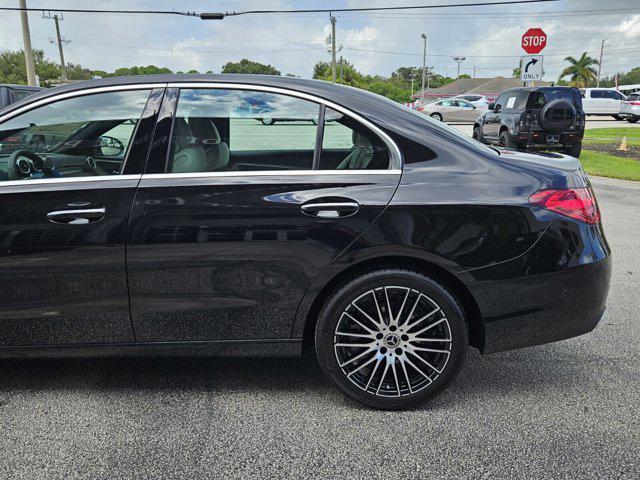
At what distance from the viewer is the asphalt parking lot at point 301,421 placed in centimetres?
251

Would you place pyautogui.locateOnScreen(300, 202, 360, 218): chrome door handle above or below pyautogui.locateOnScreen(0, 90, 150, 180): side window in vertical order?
below

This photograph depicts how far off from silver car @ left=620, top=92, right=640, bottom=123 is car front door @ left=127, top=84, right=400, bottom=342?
123 feet

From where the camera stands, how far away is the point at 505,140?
1500 cm

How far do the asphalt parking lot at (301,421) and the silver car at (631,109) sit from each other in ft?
119

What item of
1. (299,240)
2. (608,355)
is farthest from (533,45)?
(299,240)

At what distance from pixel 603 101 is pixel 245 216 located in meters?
38.8

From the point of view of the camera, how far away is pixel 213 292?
283cm

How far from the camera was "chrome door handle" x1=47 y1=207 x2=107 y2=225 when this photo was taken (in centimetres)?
276

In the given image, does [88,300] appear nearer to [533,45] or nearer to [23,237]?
[23,237]

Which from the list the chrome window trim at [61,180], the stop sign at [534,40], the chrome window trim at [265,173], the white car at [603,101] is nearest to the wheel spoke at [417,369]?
the chrome window trim at [265,173]

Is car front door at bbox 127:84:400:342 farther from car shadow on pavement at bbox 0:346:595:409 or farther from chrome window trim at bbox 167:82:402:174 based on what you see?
car shadow on pavement at bbox 0:346:595:409

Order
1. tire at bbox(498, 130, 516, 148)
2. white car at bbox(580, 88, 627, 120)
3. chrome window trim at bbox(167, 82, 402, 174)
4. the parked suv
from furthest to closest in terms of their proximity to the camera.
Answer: white car at bbox(580, 88, 627, 120), tire at bbox(498, 130, 516, 148), the parked suv, chrome window trim at bbox(167, 82, 402, 174)

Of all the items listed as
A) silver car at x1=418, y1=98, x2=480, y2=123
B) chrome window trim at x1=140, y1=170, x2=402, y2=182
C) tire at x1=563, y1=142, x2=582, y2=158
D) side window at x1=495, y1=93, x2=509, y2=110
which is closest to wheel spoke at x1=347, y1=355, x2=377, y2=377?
chrome window trim at x1=140, y1=170, x2=402, y2=182

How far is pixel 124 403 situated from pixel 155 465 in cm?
63
